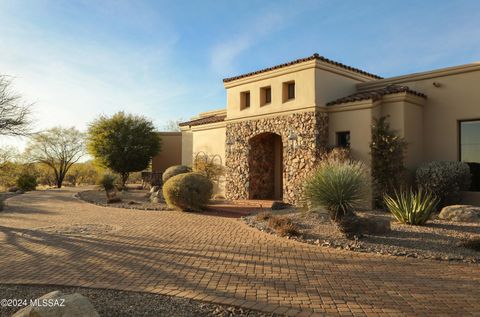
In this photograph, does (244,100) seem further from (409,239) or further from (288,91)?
(409,239)

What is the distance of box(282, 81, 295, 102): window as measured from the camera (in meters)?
17.3

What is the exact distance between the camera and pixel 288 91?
57.4ft

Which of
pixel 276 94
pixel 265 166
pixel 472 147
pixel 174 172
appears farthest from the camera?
pixel 174 172

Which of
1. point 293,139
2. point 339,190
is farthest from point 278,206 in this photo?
point 339,190

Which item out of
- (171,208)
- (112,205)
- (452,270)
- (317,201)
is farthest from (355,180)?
(112,205)

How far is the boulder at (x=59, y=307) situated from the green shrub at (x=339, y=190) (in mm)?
6505

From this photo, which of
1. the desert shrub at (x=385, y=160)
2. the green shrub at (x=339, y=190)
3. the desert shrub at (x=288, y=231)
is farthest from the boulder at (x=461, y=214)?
the desert shrub at (x=288, y=231)

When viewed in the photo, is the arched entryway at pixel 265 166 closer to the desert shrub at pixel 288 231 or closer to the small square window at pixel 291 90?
the small square window at pixel 291 90

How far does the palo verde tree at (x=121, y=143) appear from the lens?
25812 millimetres

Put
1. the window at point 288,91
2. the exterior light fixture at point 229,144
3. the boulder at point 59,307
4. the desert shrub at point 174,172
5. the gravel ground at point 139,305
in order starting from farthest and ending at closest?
1. the desert shrub at point 174,172
2. the exterior light fixture at point 229,144
3. the window at point 288,91
4. the gravel ground at point 139,305
5. the boulder at point 59,307

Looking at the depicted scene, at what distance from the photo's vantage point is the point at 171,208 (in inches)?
601

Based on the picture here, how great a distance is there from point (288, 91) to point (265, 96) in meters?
1.38

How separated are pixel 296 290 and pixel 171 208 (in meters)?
10.3

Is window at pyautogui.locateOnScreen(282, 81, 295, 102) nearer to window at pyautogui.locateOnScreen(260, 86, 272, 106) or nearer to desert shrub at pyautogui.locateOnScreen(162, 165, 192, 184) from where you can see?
window at pyautogui.locateOnScreen(260, 86, 272, 106)
